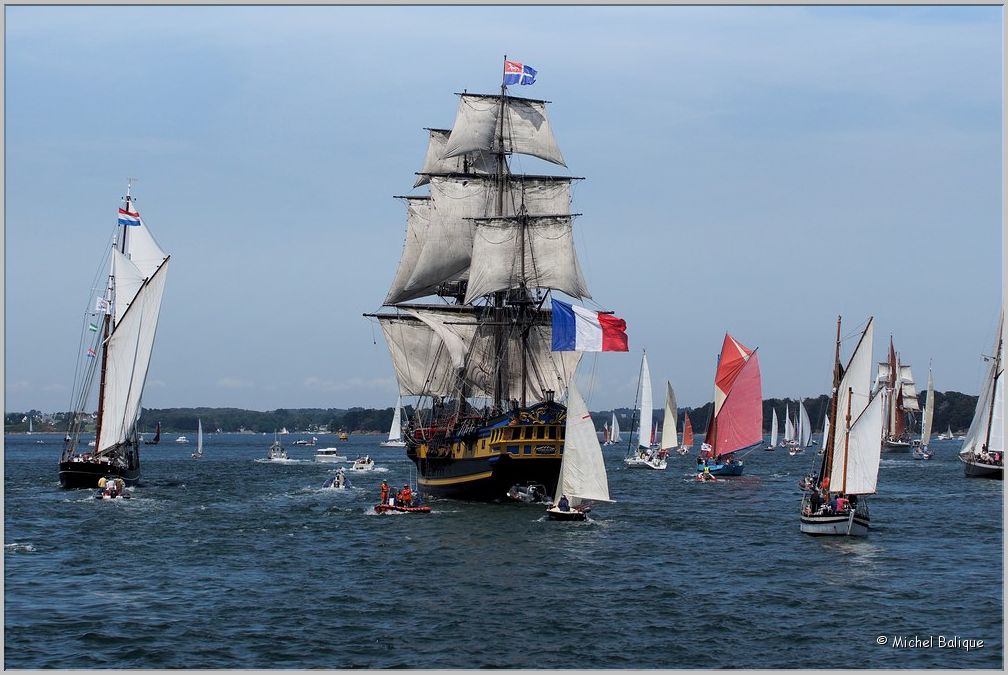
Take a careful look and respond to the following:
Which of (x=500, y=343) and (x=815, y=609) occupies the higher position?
(x=500, y=343)

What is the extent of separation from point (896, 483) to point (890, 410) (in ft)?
298

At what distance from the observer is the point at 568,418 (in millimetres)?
64562

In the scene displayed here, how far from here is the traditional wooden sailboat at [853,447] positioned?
197 ft

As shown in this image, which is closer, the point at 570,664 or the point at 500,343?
the point at 570,664

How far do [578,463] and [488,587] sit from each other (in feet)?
56.3

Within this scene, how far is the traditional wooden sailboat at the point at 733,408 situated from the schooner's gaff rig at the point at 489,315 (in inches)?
1158

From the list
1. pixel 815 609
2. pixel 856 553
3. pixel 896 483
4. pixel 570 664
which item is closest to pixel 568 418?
pixel 856 553

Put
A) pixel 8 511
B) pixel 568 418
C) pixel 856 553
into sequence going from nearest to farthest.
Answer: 1. pixel 856 553
2. pixel 568 418
3. pixel 8 511

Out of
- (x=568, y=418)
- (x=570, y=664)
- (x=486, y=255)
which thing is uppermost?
(x=486, y=255)

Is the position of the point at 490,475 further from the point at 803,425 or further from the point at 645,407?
the point at 803,425

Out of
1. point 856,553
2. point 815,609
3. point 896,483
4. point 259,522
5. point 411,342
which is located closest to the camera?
point 815,609

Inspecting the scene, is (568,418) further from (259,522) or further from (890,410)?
(890,410)

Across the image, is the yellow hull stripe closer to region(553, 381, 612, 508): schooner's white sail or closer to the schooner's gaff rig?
the schooner's gaff rig

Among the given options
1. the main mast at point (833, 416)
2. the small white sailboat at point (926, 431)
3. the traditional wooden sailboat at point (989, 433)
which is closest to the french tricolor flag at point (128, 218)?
the main mast at point (833, 416)
